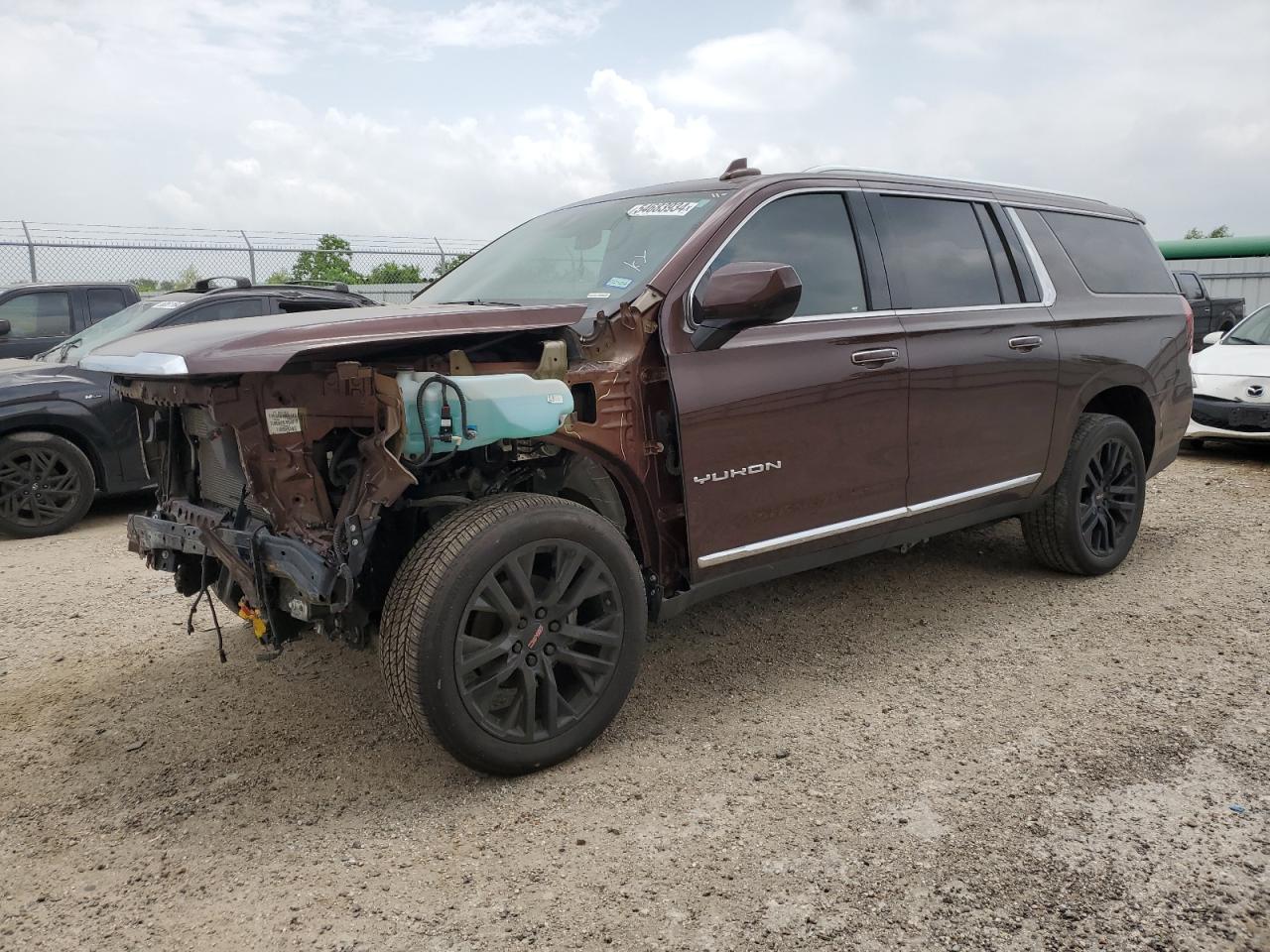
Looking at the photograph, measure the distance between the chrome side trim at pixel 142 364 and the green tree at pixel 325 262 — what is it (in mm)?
12858

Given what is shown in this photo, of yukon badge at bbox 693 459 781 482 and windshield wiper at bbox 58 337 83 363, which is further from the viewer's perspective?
windshield wiper at bbox 58 337 83 363

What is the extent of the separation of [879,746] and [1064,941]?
100 centimetres

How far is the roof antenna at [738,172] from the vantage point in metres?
3.69

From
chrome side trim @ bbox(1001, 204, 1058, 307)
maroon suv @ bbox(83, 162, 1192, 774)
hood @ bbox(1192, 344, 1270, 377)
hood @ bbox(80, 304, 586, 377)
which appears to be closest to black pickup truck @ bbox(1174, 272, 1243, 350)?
hood @ bbox(1192, 344, 1270, 377)

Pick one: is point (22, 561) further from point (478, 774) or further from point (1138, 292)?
point (1138, 292)

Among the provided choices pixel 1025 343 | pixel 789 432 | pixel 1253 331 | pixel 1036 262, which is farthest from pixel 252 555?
→ pixel 1253 331

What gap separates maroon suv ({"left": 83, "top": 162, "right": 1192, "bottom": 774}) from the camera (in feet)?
8.98

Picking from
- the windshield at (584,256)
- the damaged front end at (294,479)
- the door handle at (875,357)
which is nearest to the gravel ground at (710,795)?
the damaged front end at (294,479)

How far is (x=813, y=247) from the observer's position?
3.61 meters

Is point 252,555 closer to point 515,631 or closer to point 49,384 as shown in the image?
point 515,631

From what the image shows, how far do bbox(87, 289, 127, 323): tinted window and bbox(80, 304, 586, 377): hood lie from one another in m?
6.56

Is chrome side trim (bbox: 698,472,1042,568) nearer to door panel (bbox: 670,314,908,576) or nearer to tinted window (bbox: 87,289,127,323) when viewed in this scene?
door panel (bbox: 670,314,908,576)

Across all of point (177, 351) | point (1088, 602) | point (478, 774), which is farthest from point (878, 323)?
point (177, 351)

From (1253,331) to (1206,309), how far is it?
8.07 metres
